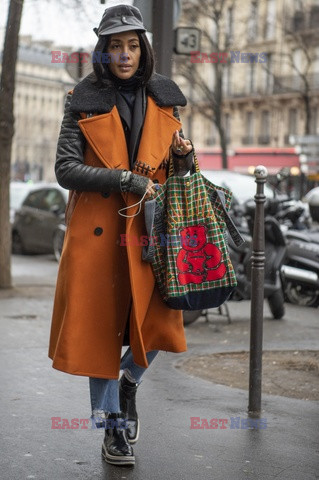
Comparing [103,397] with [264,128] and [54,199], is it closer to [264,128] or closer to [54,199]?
[54,199]

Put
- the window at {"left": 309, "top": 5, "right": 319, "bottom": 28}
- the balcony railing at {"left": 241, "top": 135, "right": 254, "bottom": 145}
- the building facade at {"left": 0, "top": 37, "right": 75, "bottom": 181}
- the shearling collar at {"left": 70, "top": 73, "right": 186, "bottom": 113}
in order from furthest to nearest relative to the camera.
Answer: the building facade at {"left": 0, "top": 37, "right": 75, "bottom": 181} → the balcony railing at {"left": 241, "top": 135, "right": 254, "bottom": 145} → the window at {"left": 309, "top": 5, "right": 319, "bottom": 28} → the shearling collar at {"left": 70, "top": 73, "right": 186, "bottom": 113}

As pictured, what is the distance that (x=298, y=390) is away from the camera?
6.20 metres

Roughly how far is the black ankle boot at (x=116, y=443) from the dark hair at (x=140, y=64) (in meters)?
1.51

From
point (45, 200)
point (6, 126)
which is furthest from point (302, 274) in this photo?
point (45, 200)

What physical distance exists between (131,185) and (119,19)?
29.2 inches

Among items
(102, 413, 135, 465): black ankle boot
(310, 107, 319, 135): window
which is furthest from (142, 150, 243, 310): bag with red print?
(310, 107, 319, 135): window

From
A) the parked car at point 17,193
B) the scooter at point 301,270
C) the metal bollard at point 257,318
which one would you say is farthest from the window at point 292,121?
the metal bollard at point 257,318

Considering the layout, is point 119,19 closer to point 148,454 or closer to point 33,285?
point 148,454

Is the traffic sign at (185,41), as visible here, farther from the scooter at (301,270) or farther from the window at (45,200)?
the window at (45,200)

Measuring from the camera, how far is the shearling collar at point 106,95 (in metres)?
4.30

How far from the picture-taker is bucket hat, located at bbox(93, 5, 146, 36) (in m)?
4.28

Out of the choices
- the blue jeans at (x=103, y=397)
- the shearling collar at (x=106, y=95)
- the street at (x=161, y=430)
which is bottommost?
the street at (x=161, y=430)

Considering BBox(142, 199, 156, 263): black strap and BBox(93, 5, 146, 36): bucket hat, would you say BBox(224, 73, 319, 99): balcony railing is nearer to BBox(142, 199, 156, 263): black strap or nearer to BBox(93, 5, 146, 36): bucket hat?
BBox(93, 5, 146, 36): bucket hat

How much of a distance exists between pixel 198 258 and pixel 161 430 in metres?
1.13
